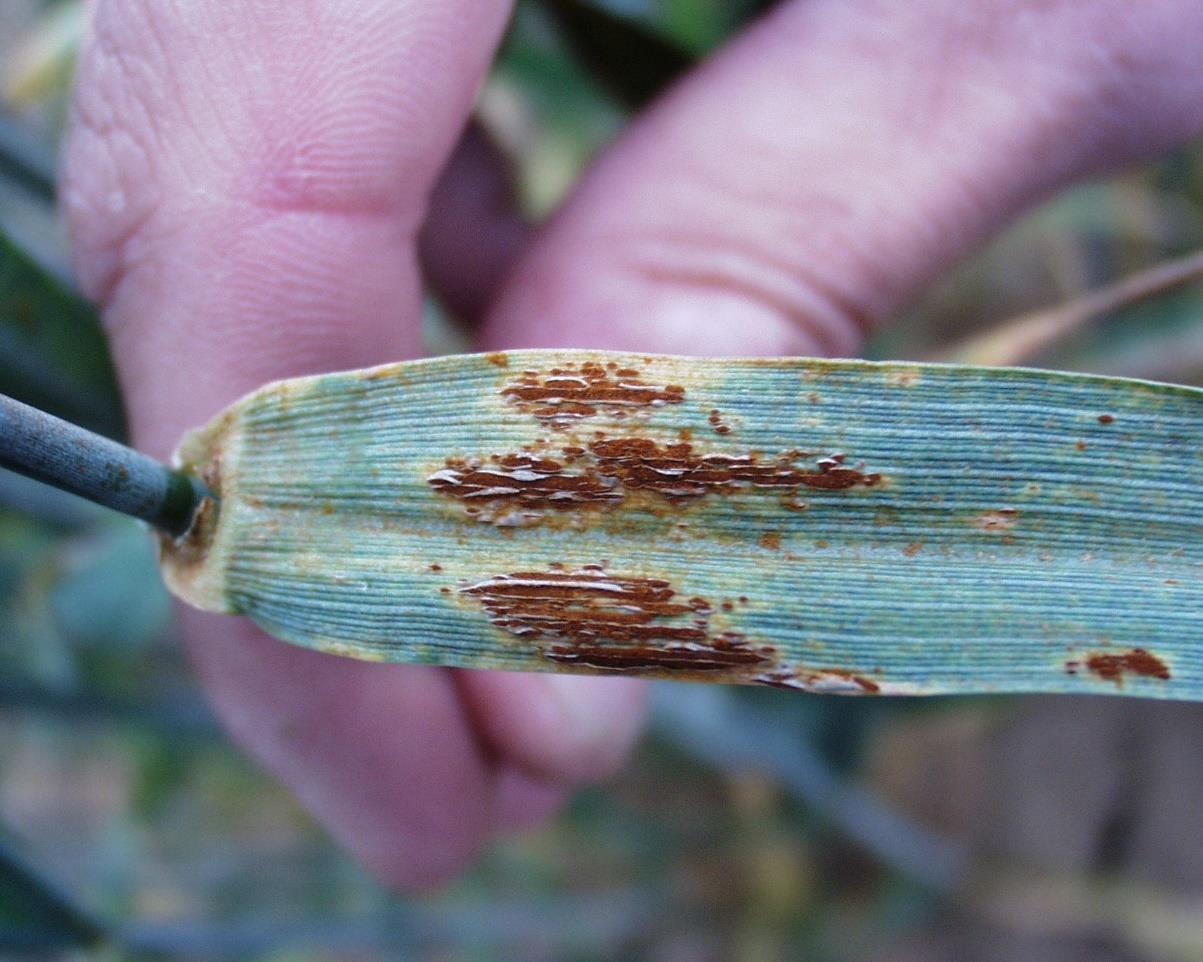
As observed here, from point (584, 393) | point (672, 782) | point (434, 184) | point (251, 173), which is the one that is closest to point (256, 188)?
point (251, 173)

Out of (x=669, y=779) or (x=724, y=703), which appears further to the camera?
(x=669, y=779)

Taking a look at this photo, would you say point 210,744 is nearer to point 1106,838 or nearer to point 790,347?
point 790,347

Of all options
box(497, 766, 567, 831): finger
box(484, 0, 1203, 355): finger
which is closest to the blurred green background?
box(484, 0, 1203, 355): finger

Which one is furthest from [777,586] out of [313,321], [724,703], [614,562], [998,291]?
[998,291]

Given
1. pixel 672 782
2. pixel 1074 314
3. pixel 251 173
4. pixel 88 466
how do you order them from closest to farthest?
pixel 88 466
pixel 251 173
pixel 1074 314
pixel 672 782

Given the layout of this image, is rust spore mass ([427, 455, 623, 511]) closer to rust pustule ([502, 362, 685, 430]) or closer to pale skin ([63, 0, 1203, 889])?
rust pustule ([502, 362, 685, 430])

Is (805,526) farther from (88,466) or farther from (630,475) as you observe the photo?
(88,466)
